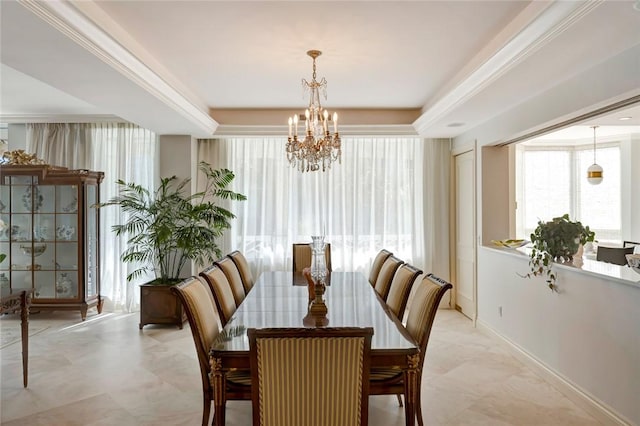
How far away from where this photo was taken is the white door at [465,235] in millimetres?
5027

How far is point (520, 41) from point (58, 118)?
552 cm

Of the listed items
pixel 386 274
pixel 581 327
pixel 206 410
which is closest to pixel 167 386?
pixel 206 410

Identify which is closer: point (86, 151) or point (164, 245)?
point (164, 245)

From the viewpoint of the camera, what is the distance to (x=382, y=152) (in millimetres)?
5715

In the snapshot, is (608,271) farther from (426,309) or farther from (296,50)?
(296,50)

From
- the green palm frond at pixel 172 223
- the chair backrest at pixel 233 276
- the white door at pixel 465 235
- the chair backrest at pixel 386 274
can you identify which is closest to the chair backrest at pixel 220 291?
the chair backrest at pixel 233 276

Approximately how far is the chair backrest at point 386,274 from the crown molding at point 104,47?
7.94 ft

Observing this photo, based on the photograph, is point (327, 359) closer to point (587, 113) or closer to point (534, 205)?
point (587, 113)

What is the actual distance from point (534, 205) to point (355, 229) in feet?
11.7

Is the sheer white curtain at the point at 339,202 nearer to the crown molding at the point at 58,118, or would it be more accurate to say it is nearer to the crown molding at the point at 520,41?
the crown molding at the point at 58,118

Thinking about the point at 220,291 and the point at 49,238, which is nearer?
the point at 220,291

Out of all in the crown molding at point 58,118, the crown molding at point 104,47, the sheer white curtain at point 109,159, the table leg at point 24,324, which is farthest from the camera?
the sheer white curtain at point 109,159

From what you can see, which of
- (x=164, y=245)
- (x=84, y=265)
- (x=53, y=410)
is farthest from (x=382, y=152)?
(x=53, y=410)

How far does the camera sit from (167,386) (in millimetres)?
3193
